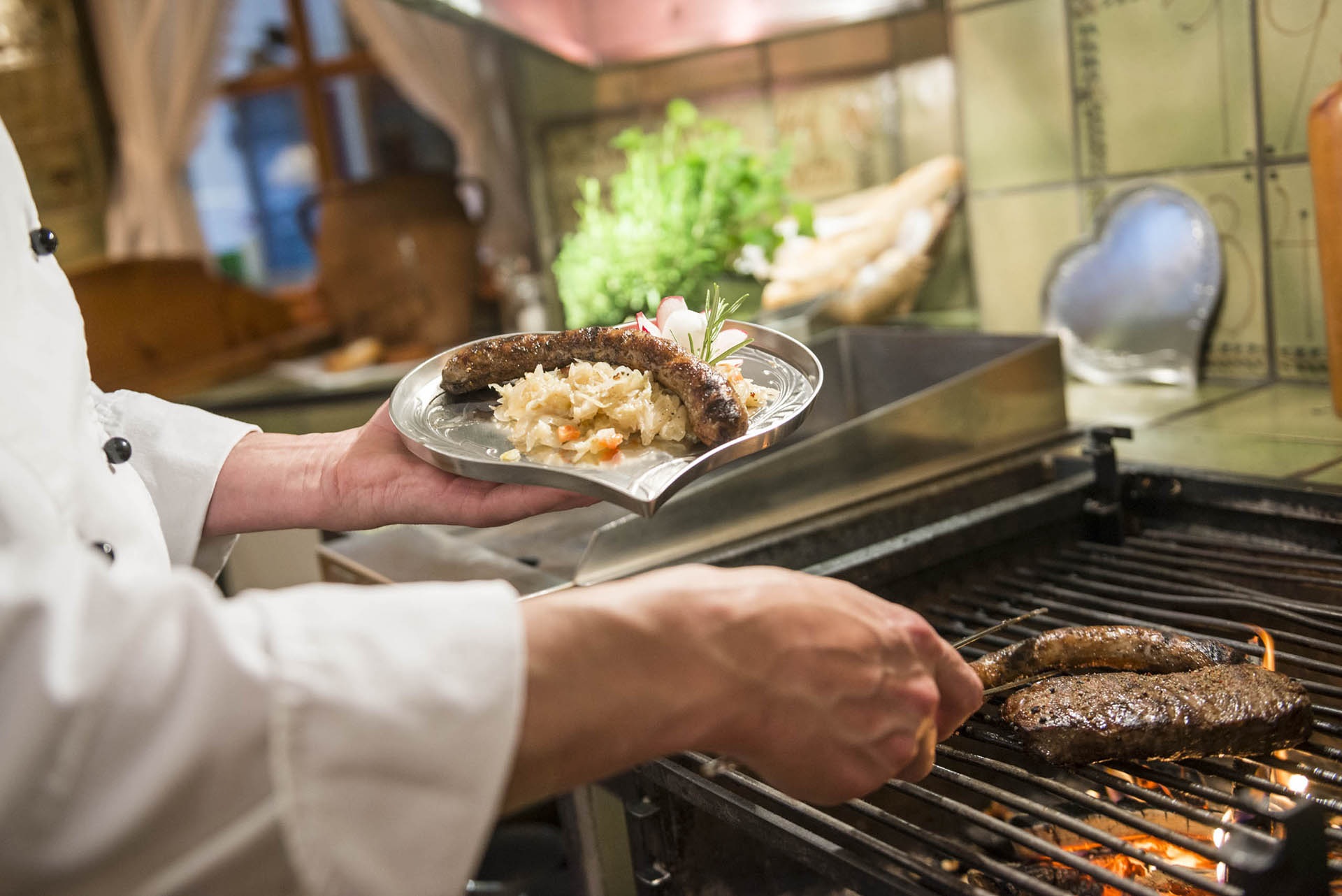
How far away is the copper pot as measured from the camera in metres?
4.39

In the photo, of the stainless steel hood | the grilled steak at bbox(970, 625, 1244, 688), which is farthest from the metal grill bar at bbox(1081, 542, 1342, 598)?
the stainless steel hood

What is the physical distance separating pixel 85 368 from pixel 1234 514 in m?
1.67

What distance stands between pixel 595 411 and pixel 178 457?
0.58 m

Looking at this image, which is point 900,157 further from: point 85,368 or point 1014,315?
point 85,368

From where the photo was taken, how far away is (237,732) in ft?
2.02

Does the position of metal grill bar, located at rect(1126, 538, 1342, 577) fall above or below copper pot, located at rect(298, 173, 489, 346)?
below

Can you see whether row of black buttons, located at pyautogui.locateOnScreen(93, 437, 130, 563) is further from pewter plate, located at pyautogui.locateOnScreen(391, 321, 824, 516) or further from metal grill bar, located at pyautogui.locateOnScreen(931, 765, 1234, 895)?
metal grill bar, located at pyautogui.locateOnScreen(931, 765, 1234, 895)

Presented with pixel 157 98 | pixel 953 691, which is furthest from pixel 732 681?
pixel 157 98

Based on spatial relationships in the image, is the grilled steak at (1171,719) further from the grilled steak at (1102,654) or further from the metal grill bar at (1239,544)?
the metal grill bar at (1239,544)

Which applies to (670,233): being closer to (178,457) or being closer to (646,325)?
(646,325)

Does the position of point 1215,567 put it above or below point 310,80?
below

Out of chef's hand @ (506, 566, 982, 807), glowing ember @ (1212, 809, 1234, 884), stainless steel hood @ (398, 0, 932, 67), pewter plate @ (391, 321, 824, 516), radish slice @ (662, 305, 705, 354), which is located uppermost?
stainless steel hood @ (398, 0, 932, 67)

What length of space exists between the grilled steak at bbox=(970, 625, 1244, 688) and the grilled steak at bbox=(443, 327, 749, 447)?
44 centimetres

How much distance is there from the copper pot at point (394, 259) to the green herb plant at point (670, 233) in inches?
63.8
